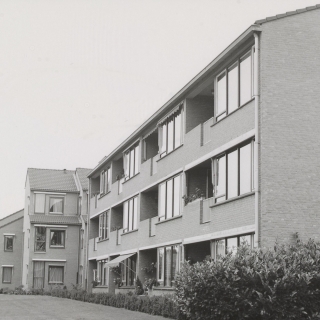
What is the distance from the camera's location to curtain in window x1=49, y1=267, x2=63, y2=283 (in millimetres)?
58125

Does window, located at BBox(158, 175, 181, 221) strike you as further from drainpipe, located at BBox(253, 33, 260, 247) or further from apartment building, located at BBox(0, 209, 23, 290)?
apartment building, located at BBox(0, 209, 23, 290)

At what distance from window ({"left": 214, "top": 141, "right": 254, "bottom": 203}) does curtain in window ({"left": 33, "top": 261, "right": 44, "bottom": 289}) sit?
36.1 m

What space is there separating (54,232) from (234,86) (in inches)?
1525

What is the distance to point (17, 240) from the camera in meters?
66.1

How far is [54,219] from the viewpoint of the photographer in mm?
59375

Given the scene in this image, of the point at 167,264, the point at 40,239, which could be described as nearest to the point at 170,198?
the point at 167,264

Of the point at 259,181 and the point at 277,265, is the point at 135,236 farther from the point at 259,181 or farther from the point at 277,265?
the point at 277,265

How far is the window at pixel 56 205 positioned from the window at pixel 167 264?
29.8 m

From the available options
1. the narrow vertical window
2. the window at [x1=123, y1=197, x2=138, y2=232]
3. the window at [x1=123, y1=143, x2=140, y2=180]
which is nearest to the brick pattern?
the narrow vertical window

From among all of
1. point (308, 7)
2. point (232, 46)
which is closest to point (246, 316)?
point (232, 46)

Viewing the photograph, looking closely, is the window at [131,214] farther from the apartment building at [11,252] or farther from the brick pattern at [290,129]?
the apartment building at [11,252]

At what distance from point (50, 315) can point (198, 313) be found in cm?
1020

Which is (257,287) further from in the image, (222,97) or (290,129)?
(222,97)

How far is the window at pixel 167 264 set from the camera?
98.3ft
